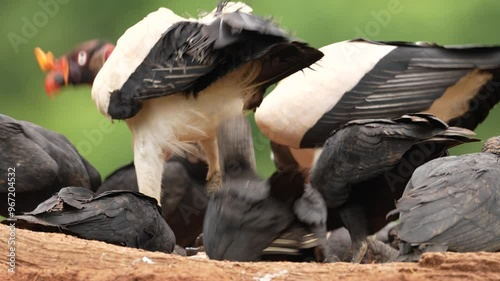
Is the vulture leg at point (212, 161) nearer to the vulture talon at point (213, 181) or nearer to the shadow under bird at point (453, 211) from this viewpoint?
the vulture talon at point (213, 181)

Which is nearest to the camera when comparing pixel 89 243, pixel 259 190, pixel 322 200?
pixel 89 243

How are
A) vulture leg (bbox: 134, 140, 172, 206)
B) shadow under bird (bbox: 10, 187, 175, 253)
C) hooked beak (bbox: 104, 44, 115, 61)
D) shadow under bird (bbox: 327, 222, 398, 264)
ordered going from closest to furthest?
1. shadow under bird (bbox: 10, 187, 175, 253)
2. shadow under bird (bbox: 327, 222, 398, 264)
3. vulture leg (bbox: 134, 140, 172, 206)
4. hooked beak (bbox: 104, 44, 115, 61)

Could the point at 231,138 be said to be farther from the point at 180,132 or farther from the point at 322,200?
the point at 180,132

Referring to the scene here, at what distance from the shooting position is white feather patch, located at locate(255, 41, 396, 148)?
4.54m

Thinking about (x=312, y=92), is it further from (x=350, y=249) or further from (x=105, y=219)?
(x=105, y=219)

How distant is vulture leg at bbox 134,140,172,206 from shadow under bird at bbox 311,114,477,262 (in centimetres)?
74

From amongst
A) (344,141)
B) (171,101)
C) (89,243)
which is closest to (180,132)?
(171,101)

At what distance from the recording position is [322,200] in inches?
139

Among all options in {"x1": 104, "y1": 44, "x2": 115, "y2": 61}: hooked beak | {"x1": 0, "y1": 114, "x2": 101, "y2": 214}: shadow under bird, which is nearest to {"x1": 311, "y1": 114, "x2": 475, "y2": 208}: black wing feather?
{"x1": 0, "y1": 114, "x2": 101, "y2": 214}: shadow under bird

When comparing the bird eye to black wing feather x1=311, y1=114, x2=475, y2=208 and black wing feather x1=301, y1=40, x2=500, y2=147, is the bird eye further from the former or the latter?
black wing feather x1=311, y1=114, x2=475, y2=208

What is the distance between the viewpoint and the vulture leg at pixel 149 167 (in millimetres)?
4238

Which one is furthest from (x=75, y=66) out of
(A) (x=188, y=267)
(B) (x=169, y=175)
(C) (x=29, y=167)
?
(A) (x=188, y=267)

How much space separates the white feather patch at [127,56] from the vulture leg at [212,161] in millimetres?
414

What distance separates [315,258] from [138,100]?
100cm
